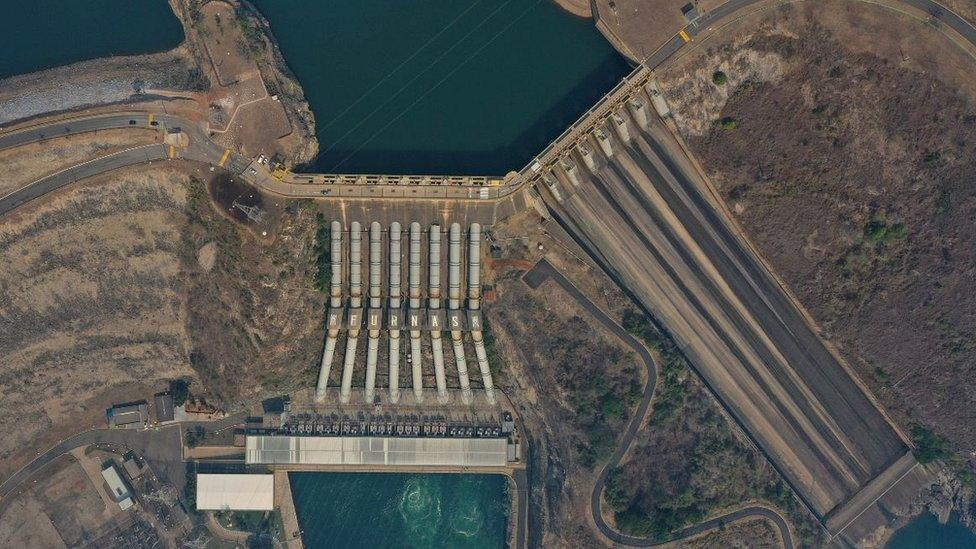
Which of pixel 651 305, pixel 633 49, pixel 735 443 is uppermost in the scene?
pixel 633 49

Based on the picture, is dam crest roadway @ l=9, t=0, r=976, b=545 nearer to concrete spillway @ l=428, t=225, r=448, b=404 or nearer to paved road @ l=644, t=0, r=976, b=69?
paved road @ l=644, t=0, r=976, b=69

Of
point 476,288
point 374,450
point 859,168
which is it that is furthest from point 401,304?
point 859,168

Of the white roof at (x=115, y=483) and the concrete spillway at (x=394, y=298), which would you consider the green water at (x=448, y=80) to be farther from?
the white roof at (x=115, y=483)

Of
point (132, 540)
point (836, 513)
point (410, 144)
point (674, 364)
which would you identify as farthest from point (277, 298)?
point (836, 513)

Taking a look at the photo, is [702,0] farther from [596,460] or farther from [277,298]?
[277,298]

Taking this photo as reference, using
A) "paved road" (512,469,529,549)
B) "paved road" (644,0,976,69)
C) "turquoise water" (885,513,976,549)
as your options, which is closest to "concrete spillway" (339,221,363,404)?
"paved road" (512,469,529,549)

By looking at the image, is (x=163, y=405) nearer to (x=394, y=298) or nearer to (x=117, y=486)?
(x=117, y=486)

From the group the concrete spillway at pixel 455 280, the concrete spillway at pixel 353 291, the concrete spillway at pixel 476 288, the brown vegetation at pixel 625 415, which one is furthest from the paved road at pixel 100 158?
the brown vegetation at pixel 625 415
